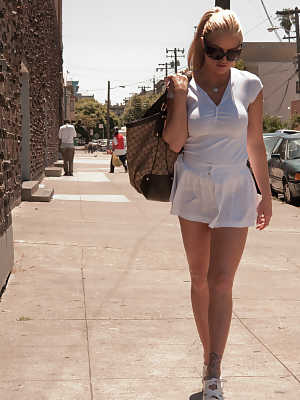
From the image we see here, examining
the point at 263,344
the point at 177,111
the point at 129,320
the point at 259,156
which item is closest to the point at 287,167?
the point at 129,320

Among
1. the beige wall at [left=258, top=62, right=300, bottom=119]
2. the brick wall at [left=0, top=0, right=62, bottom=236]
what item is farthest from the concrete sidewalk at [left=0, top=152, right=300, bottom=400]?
the beige wall at [left=258, top=62, right=300, bottom=119]

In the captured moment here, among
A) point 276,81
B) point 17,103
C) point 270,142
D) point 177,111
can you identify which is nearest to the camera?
point 177,111

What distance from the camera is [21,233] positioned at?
9.31 meters

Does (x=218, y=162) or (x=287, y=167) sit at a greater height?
(x=218, y=162)

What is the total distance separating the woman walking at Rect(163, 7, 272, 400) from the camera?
12.1 ft

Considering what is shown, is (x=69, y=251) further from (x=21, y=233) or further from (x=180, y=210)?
(x=180, y=210)

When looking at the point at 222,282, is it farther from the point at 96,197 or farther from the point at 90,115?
the point at 90,115

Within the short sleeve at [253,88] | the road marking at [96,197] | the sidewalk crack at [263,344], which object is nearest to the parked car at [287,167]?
the road marking at [96,197]

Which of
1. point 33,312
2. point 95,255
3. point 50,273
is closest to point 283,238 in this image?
point 95,255

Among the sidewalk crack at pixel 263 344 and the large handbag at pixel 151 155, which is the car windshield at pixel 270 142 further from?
the large handbag at pixel 151 155

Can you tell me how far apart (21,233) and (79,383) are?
5.39 m

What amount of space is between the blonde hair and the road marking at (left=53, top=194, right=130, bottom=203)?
1041 cm

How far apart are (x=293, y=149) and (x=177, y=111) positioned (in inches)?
548

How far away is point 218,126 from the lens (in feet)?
12.0
